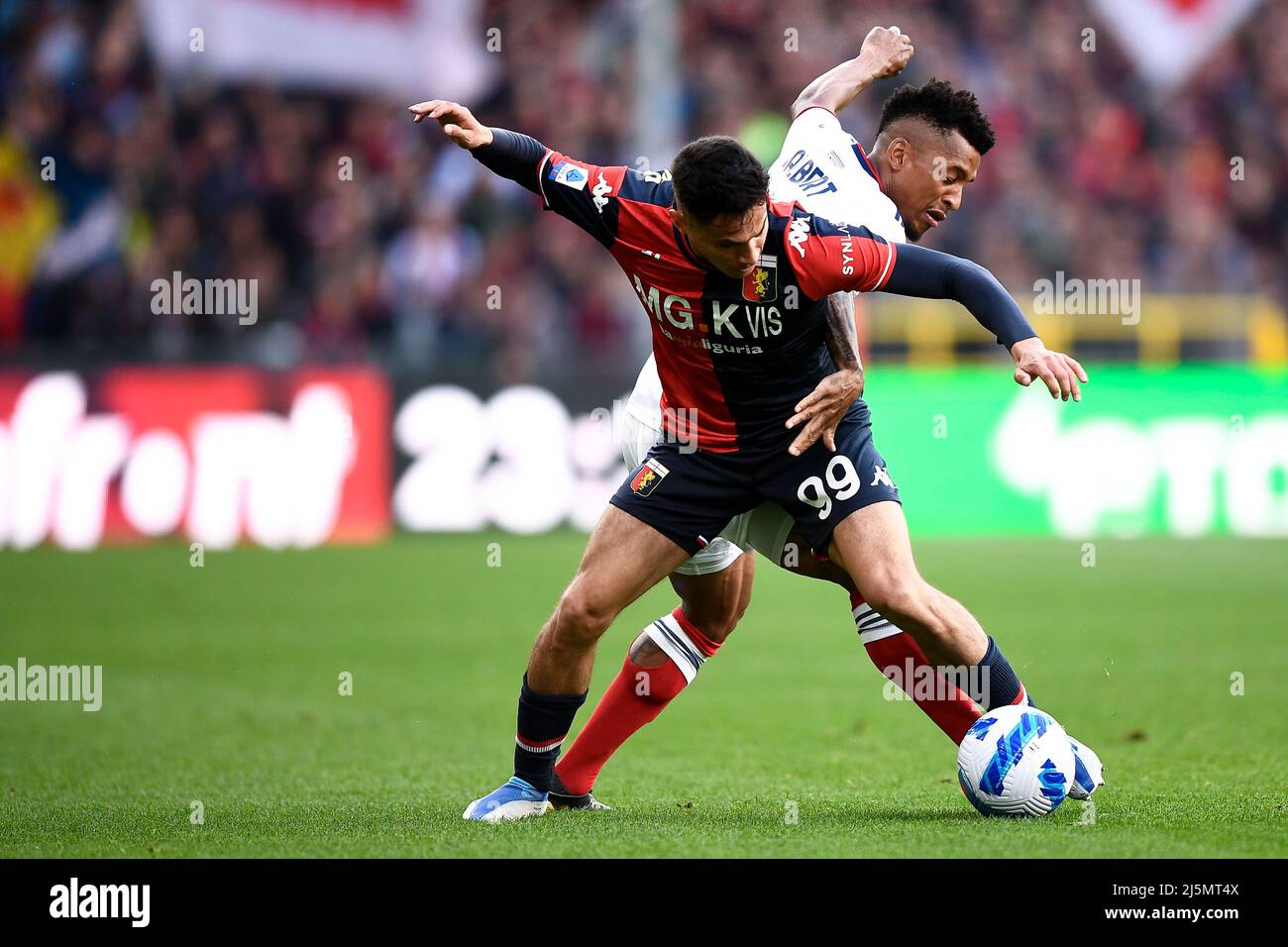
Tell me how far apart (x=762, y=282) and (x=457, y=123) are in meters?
1.00

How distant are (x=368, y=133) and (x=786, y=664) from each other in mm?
9299

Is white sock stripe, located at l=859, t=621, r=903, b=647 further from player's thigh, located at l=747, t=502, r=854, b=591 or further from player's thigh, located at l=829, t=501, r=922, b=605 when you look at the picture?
player's thigh, located at l=829, t=501, r=922, b=605

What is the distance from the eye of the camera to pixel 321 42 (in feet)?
50.8

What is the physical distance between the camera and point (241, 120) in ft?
53.3

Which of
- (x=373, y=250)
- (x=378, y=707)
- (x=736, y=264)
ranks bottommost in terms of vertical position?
(x=378, y=707)

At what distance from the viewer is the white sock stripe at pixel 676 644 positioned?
5625 mm

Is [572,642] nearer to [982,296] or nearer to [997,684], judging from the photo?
[997,684]

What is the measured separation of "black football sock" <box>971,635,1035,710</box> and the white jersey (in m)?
1.24

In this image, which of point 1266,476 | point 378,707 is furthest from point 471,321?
point 378,707

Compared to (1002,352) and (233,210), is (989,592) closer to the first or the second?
(1002,352)

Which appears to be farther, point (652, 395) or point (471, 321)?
point (471, 321)

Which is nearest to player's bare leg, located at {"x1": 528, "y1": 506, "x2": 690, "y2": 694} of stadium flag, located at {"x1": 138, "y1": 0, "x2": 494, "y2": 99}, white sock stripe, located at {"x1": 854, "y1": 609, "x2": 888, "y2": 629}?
white sock stripe, located at {"x1": 854, "y1": 609, "x2": 888, "y2": 629}

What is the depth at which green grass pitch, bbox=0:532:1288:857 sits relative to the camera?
4836 millimetres

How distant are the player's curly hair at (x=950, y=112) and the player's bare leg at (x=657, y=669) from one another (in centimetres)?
151
